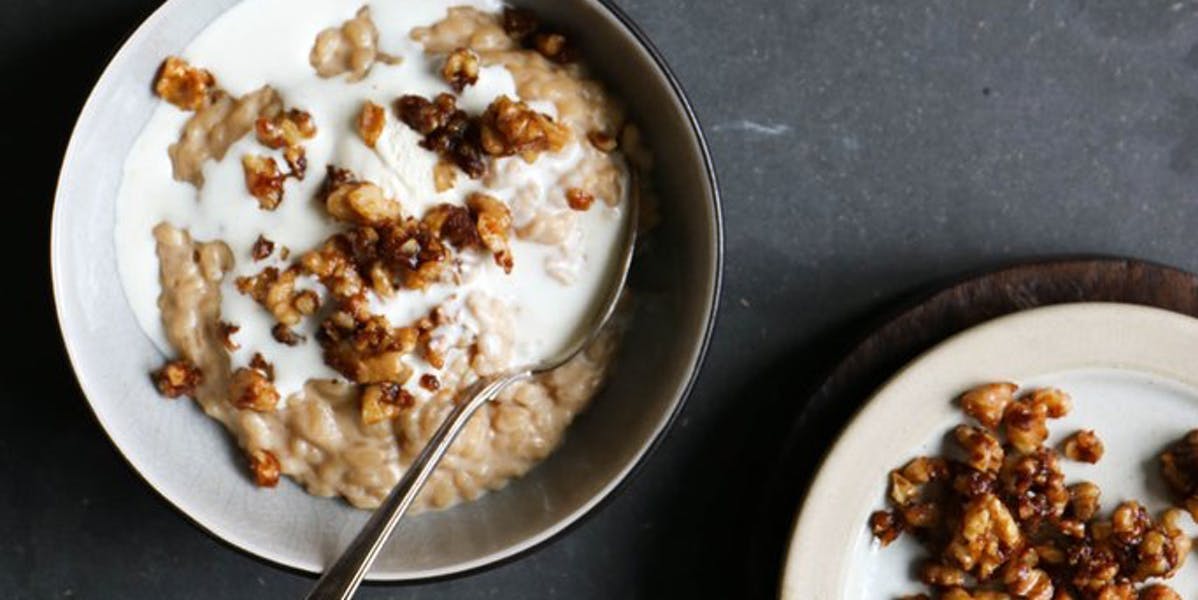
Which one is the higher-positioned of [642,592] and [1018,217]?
[1018,217]

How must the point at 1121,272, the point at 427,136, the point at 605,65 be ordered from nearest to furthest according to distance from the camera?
1. the point at 427,136
2. the point at 605,65
3. the point at 1121,272

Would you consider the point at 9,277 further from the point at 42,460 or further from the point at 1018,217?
the point at 1018,217

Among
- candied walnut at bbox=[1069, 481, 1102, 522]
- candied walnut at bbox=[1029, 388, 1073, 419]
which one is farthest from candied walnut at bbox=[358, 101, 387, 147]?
candied walnut at bbox=[1069, 481, 1102, 522]

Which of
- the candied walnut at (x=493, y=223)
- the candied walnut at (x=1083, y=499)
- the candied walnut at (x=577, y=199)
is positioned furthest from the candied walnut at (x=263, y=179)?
the candied walnut at (x=1083, y=499)

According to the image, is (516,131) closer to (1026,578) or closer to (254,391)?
(254,391)

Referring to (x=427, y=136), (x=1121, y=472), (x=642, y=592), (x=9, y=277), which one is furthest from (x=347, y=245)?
(x=1121, y=472)

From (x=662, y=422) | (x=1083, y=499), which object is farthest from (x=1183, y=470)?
(x=662, y=422)
